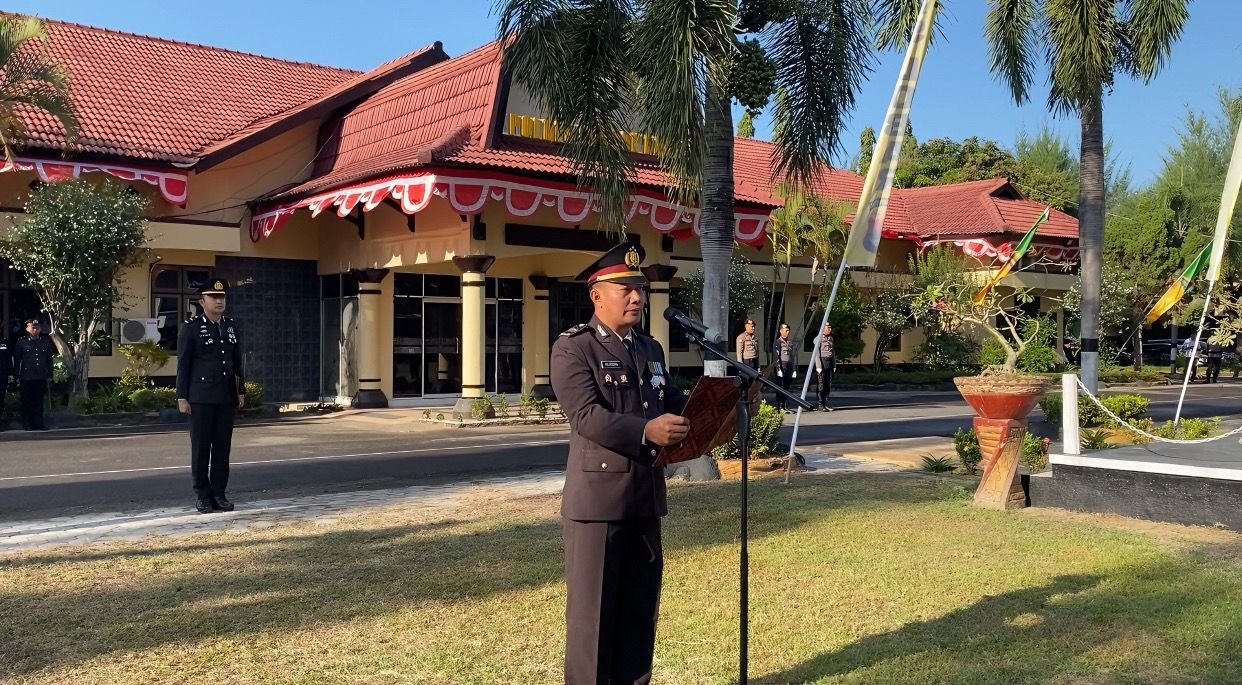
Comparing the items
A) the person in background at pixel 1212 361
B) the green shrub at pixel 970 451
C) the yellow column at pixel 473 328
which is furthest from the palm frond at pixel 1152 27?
the person in background at pixel 1212 361

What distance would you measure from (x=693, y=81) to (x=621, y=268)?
5573 millimetres

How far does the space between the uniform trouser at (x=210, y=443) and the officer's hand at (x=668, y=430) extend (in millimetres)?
5892

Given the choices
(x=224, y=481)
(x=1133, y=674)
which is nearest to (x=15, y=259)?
(x=224, y=481)

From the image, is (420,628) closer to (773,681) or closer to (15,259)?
(773,681)

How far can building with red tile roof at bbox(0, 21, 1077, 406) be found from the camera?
18.0 metres

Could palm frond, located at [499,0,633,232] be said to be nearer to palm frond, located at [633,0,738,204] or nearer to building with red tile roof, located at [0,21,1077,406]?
palm frond, located at [633,0,738,204]

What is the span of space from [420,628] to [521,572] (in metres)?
1.19

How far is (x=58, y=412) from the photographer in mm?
16953

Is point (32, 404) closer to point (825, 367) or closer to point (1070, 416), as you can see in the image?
point (825, 367)

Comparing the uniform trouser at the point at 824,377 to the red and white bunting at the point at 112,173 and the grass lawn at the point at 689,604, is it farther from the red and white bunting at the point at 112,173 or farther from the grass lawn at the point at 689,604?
the red and white bunting at the point at 112,173

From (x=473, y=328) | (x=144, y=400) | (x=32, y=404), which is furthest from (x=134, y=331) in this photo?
(x=473, y=328)

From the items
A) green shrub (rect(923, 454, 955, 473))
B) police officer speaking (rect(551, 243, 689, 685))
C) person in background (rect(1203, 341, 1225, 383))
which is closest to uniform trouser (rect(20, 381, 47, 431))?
green shrub (rect(923, 454, 955, 473))

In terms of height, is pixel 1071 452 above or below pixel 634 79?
below

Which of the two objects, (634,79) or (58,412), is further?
(58,412)
